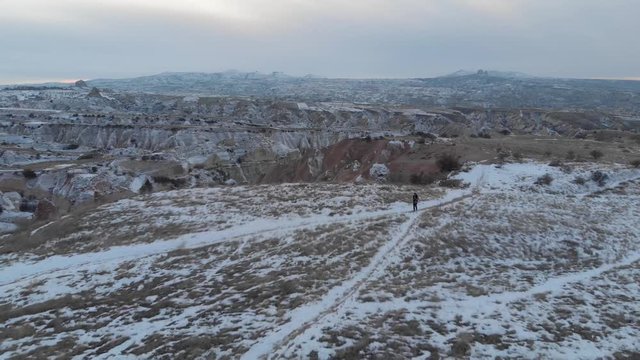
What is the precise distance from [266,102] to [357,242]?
178m

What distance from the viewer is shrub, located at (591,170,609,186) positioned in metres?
34.8

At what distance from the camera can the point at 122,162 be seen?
81.5 metres

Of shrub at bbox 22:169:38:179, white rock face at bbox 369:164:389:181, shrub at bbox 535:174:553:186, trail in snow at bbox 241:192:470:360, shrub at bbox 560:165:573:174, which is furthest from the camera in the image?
shrub at bbox 22:169:38:179

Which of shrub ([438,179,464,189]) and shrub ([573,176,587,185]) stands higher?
shrub ([573,176,587,185])

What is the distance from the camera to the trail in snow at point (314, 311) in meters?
12.5

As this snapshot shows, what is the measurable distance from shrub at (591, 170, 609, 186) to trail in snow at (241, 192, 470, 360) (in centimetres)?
2311

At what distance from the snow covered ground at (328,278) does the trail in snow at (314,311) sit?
0.06 metres

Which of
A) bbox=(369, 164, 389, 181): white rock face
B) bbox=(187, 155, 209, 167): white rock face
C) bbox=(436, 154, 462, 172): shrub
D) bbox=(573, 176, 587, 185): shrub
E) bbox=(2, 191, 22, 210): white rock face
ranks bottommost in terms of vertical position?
bbox=(187, 155, 209, 167): white rock face

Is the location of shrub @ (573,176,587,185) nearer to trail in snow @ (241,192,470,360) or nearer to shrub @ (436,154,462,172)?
shrub @ (436,154,462,172)

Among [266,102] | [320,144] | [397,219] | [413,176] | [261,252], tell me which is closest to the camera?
[261,252]

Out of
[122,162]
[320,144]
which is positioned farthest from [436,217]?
[320,144]

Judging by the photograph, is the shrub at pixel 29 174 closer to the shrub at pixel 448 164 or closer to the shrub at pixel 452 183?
the shrub at pixel 448 164

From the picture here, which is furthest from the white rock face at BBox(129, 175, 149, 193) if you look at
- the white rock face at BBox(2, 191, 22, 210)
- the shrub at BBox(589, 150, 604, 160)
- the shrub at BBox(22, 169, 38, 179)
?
the shrub at BBox(589, 150, 604, 160)

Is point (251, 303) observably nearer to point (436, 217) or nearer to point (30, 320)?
point (30, 320)
